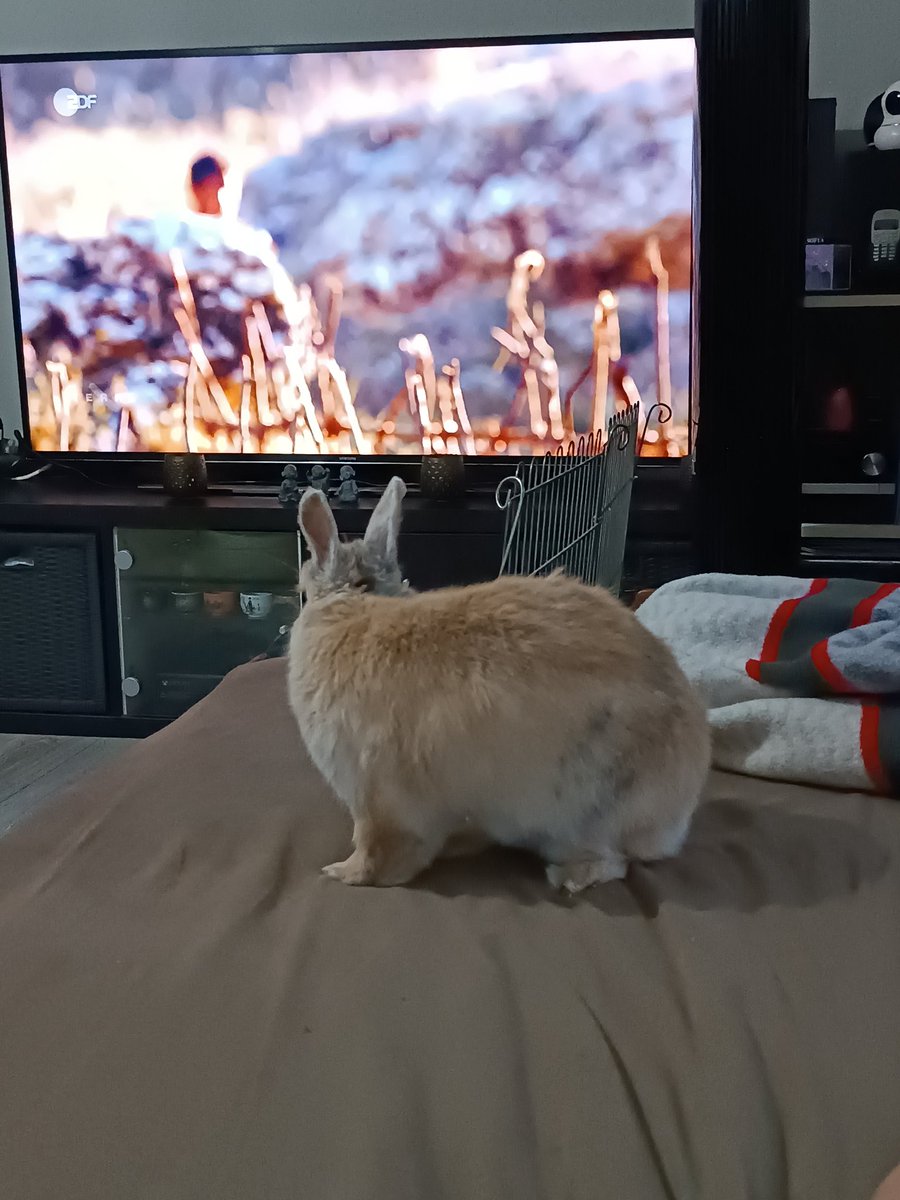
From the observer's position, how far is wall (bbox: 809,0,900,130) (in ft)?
8.57

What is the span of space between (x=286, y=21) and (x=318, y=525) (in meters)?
2.27

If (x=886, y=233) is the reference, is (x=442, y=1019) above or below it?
below

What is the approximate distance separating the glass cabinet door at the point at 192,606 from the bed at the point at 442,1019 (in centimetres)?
173

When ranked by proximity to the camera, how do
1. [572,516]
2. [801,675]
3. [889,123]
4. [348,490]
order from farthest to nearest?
[348,490], [889,123], [572,516], [801,675]

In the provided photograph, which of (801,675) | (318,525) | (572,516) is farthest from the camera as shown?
(572,516)

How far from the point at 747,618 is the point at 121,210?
2.15 meters

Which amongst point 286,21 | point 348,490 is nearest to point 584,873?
point 348,490

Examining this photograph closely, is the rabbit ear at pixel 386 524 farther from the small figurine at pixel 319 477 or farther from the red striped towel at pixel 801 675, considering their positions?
the small figurine at pixel 319 477

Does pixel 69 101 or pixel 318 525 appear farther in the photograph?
pixel 69 101

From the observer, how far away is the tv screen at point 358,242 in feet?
8.50

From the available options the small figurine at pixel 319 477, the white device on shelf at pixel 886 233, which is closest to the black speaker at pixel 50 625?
the small figurine at pixel 319 477

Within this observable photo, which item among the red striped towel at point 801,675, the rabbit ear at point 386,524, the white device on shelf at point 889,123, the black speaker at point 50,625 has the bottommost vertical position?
the black speaker at point 50,625

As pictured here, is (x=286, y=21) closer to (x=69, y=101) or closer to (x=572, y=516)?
(x=69, y=101)

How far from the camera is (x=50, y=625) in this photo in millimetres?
2709
